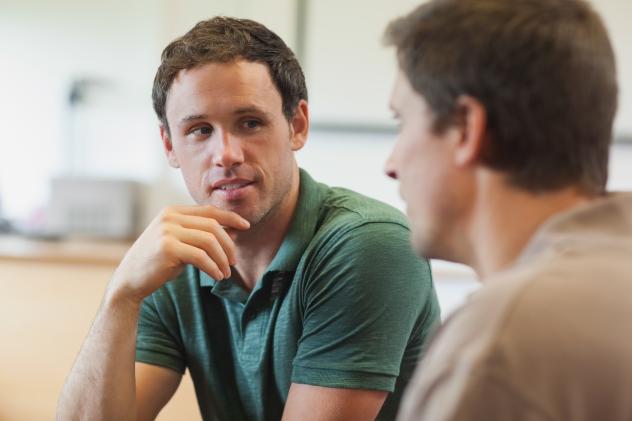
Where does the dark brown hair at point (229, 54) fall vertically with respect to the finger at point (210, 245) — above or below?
above

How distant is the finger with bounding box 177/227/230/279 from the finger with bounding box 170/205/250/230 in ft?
0.15

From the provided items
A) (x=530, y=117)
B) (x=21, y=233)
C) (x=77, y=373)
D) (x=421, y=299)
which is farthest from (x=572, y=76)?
(x=21, y=233)

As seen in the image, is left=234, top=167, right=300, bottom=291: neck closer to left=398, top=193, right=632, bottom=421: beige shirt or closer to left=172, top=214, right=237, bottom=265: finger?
left=172, top=214, right=237, bottom=265: finger

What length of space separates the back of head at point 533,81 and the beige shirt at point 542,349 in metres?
0.13

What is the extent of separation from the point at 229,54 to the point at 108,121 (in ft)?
5.97

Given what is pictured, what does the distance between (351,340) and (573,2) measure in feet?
2.10

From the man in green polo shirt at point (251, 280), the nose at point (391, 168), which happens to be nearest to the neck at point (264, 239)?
the man in green polo shirt at point (251, 280)

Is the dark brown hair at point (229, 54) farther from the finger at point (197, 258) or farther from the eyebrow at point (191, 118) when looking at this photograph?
the finger at point (197, 258)

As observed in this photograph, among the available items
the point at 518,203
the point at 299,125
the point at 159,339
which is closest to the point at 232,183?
the point at 299,125

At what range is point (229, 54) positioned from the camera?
4.56 feet

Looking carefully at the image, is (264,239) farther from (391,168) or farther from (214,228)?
(391,168)

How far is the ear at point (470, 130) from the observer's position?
0.85 metres

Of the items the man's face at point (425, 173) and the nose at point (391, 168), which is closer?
the man's face at point (425, 173)

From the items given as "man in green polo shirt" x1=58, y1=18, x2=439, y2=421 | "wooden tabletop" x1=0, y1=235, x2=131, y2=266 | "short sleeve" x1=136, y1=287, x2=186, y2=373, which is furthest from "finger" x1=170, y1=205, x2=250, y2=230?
"wooden tabletop" x1=0, y1=235, x2=131, y2=266
